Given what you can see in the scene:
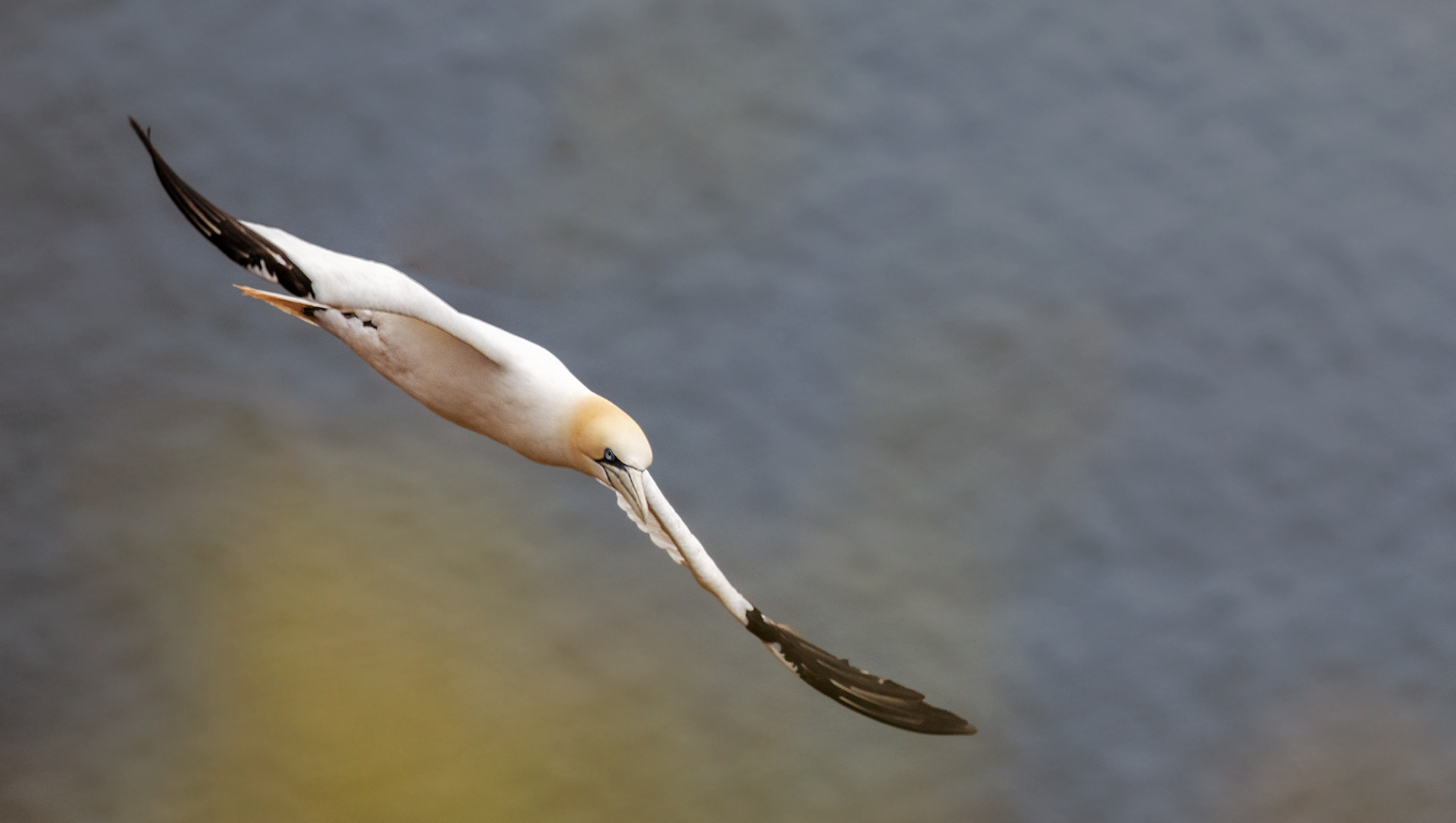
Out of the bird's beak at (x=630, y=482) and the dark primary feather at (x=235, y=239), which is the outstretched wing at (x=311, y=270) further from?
the bird's beak at (x=630, y=482)

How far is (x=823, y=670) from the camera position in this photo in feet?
4.43

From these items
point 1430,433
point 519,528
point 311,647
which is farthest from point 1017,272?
point 311,647

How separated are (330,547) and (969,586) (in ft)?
3.67

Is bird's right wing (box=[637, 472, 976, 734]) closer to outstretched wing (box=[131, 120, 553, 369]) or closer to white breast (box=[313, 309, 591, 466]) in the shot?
white breast (box=[313, 309, 591, 466])

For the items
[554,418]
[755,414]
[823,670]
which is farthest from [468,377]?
[755,414]

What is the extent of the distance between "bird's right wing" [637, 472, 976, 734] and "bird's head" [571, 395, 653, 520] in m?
0.02

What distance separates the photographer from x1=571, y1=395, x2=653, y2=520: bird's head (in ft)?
4.34

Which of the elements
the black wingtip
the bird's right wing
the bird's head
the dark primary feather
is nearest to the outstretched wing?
the dark primary feather

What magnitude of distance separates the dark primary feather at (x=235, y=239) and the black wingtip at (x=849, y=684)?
61 cm

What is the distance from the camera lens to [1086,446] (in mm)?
2145

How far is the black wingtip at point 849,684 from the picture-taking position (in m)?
1.35

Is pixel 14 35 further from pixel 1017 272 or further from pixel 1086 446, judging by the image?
pixel 1086 446

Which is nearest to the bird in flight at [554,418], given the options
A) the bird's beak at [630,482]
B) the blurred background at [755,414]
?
the bird's beak at [630,482]

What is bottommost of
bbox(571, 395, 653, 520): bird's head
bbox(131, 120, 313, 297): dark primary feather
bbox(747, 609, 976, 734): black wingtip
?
bbox(747, 609, 976, 734): black wingtip
